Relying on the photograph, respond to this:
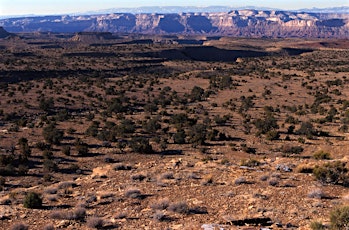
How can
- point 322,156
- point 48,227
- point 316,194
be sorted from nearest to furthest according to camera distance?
point 48,227, point 316,194, point 322,156

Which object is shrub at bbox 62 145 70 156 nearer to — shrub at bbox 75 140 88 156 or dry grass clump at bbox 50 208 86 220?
shrub at bbox 75 140 88 156

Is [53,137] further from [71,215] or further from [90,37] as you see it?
[90,37]

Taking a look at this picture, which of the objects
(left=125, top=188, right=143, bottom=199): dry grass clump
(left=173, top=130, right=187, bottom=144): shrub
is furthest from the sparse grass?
(left=173, top=130, right=187, bottom=144): shrub

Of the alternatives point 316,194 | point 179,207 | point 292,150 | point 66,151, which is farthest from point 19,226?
point 292,150

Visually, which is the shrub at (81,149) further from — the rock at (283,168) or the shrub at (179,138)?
the rock at (283,168)

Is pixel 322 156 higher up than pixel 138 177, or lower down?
lower down

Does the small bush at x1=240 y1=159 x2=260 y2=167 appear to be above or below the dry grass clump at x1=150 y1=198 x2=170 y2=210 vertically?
below

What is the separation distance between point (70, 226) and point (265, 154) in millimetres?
14924

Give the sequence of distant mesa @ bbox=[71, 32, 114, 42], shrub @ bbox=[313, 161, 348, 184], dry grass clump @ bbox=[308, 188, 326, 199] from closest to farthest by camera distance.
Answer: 1. dry grass clump @ bbox=[308, 188, 326, 199]
2. shrub @ bbox=[313, 161, 348, 184]
3. distant mesa @ bbox=[71, 32, 114, 42]

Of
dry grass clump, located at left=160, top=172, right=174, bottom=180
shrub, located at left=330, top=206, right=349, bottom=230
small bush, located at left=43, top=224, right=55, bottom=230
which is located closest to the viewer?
shrub, located at left=330, top=206, right=349, bottom=230

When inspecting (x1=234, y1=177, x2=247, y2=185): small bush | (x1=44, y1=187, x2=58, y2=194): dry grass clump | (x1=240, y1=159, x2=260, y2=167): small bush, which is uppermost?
(x1=234, y1=177, x2=247, y2=185): small bush

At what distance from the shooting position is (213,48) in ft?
403

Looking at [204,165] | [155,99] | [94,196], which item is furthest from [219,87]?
[94,196]

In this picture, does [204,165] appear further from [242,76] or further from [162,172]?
[242,76]
